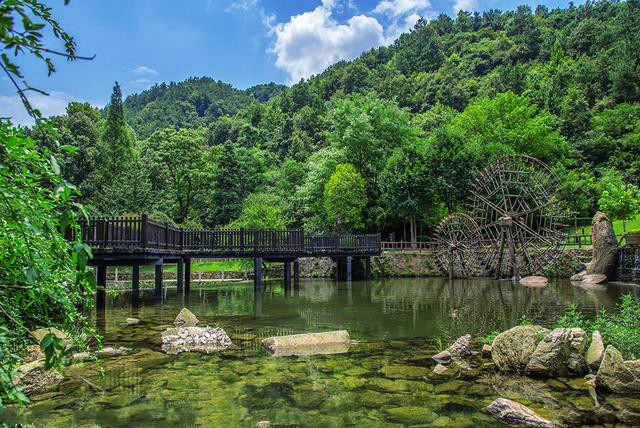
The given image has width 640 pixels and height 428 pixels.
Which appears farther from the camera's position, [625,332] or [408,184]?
[408,184]

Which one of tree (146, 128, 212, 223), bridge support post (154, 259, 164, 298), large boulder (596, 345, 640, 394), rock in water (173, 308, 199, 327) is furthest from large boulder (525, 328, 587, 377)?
tree (146, 128, 212, 223)

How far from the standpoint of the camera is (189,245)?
21.2 metres

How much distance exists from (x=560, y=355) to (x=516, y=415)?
2.28 meters

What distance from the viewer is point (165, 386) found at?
6.55 meters

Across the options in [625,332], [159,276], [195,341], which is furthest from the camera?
[159,276]

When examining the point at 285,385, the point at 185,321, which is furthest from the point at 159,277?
the point at 285,385

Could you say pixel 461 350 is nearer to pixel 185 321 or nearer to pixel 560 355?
pixel 560 355

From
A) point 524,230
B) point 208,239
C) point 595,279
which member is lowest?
point 595,279

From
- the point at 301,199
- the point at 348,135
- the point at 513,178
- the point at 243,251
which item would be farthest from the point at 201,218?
the point at 513,178

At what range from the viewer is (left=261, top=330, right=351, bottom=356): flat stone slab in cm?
875

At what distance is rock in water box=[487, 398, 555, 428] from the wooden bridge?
7719mm

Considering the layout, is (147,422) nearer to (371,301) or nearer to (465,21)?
(371,301)

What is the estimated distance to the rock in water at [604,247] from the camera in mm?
24266

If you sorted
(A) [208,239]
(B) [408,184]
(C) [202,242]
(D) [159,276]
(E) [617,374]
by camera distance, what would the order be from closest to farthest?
(E) [617,374] → (D) [159,276] → (C) [202,242] → (A) [208,239] → (B) [408,184]
